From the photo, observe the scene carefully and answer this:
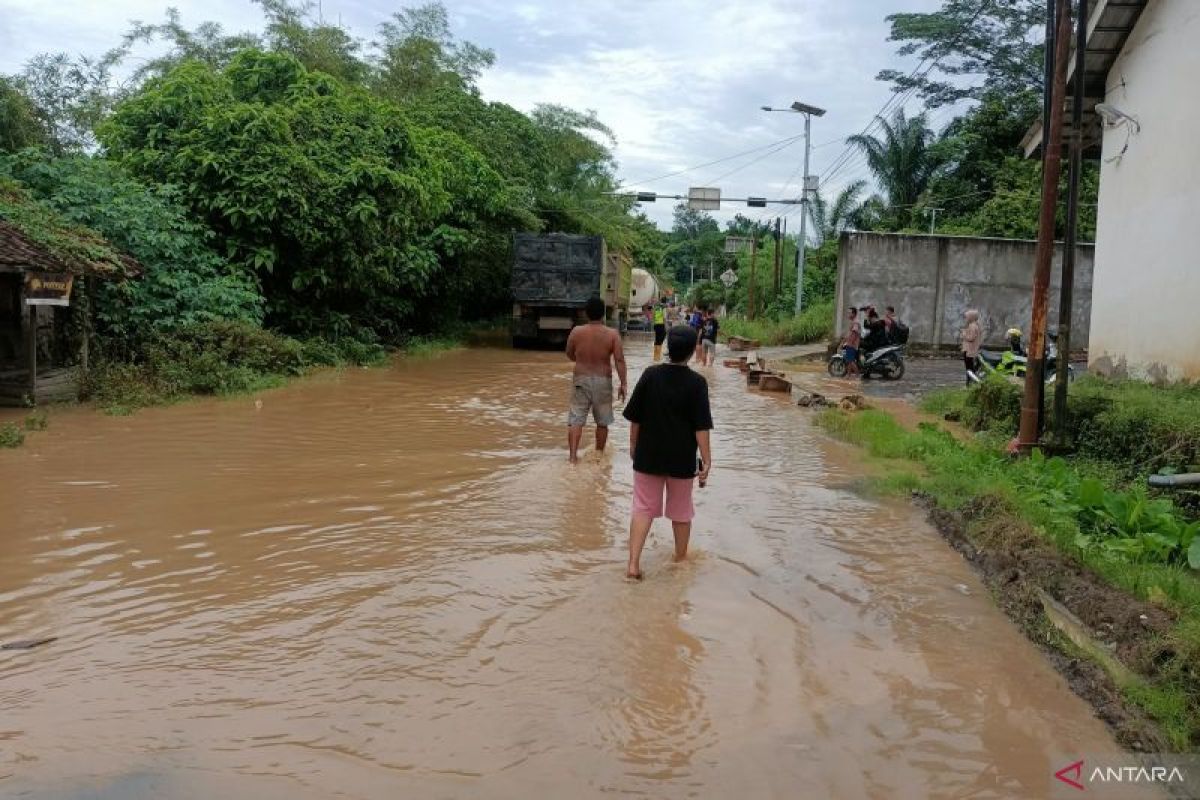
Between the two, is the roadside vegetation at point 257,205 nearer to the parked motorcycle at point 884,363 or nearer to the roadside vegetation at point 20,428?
the roadside vegetation at point 20,428

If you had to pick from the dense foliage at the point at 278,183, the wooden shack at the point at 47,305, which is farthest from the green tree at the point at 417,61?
the wooden shack at the point at 47,305

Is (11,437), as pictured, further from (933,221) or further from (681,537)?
(933,221)

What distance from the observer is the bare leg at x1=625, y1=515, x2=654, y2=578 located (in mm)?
5578

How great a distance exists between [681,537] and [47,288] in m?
8.99

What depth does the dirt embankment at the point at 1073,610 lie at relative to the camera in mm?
3949

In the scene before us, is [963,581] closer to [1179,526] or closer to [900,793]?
[1179,526]

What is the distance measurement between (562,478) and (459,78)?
25503 millimetres

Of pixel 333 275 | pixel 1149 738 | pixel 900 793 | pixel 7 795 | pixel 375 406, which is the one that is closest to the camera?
pixel 7 795

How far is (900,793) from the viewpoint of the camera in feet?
11.0

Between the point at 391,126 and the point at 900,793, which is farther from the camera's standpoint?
the point at 391,126

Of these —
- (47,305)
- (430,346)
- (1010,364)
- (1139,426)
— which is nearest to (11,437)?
(47,305)

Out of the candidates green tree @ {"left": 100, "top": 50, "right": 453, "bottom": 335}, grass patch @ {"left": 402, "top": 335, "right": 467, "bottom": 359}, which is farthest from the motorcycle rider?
grass patch @ {"left": 402, "top": 335, "right": 467, "bottom": 359}

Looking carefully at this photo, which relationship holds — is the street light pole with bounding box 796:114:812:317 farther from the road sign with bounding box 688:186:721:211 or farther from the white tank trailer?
the white tank trailer

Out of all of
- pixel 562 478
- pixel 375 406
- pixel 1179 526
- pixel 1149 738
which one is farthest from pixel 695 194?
pixel 1149 738
